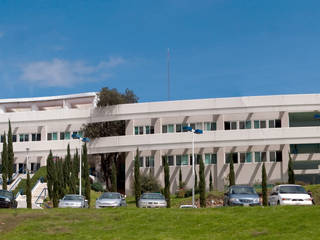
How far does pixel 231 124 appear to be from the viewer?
230 ft

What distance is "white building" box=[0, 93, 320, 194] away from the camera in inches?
2665

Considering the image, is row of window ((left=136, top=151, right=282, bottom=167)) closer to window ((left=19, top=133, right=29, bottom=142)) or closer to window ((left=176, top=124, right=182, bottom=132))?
window ((left=176, top=124, right=182, bottom=132))

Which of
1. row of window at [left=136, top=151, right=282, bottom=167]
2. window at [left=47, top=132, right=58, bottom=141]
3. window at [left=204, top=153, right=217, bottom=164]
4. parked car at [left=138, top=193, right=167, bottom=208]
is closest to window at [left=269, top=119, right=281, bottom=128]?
row of window at [left=136, top=151, right=282, bottom=167]

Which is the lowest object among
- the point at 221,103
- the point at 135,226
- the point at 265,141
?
the point at 135,226

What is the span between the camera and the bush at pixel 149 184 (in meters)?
67.8

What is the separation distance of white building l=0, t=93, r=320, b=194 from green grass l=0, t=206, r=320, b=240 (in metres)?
38.5

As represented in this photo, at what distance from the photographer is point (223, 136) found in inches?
2687

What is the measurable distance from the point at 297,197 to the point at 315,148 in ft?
128

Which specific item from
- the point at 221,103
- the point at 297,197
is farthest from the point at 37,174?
the point at 297,197

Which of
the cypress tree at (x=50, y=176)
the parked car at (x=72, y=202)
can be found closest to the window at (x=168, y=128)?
the cypress tree at (x=50, y=176)

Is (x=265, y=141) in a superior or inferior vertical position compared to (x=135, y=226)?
superior

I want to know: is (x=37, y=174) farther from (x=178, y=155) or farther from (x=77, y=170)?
(x=178, y=155)

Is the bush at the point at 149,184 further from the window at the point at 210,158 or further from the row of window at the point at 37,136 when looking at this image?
the row of window at the point at 37,136

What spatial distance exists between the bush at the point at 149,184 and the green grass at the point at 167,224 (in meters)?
36.3
